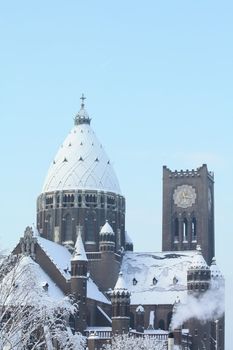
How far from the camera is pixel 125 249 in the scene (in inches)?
4953

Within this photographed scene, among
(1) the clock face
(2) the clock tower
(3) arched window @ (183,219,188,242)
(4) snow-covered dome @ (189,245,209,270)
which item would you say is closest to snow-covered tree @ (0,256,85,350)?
(4) snow-covered dome @ (189,245,209,270)

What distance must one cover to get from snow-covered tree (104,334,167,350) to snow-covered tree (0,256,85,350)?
3220mm

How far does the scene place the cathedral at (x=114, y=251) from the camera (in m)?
105

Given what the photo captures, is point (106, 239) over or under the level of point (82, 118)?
under

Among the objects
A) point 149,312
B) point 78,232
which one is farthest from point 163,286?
point 78,232

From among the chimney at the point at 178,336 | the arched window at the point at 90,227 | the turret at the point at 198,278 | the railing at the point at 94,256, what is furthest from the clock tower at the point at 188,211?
the chimney at the point at 178,336

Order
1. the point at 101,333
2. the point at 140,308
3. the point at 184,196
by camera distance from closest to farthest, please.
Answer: the point at 101,333 < the point at 140,308 < the point at 184,196

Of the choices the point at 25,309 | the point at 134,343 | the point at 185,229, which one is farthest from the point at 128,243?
the point at 25,309

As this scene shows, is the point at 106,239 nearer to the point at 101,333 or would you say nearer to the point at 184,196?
the point at 101,333

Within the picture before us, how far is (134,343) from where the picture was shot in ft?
293

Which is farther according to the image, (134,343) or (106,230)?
(106,230)

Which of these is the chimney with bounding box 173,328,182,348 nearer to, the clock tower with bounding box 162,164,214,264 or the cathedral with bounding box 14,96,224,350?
the cathedral with bounding box 14,96,224,350

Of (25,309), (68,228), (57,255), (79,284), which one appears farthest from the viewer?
(68,228)

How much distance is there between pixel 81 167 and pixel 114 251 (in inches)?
427
